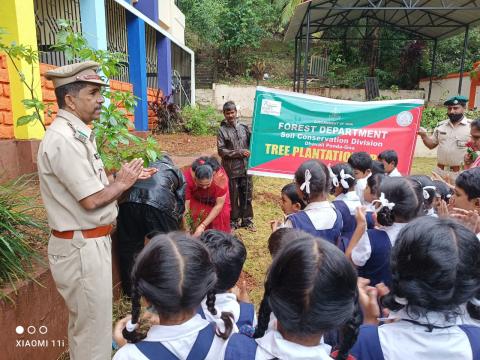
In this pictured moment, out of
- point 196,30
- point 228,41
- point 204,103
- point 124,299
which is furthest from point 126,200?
point 228,41

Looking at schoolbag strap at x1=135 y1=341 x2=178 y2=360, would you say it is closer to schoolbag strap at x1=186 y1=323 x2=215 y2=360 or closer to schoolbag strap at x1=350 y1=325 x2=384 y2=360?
schoolbag strap at x1=186 y1=323 x2=215 y2=360

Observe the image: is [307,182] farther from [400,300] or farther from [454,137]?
[454,137]

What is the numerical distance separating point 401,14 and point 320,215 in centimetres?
1293

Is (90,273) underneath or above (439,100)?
underneath

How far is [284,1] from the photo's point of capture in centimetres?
2217

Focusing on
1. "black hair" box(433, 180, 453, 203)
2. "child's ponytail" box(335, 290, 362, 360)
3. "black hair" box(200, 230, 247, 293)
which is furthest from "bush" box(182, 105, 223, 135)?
"child's ponytail" box(335, 290, 362, 360)

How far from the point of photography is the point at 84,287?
6.34 feet

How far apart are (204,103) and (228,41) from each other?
435cm

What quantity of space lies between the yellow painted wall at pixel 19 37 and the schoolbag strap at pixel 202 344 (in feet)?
9.84

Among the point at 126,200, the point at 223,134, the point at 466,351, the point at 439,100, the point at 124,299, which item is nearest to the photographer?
the point at 466,351

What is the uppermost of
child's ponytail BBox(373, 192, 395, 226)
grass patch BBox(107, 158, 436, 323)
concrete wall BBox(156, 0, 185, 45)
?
concrete wall BBox(156, 0, 185, 45)

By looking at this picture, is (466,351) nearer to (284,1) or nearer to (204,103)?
(204,103)

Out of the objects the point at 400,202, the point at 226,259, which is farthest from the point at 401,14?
the point at 226,259

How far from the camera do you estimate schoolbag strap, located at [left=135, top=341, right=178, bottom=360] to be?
118 centimetres
